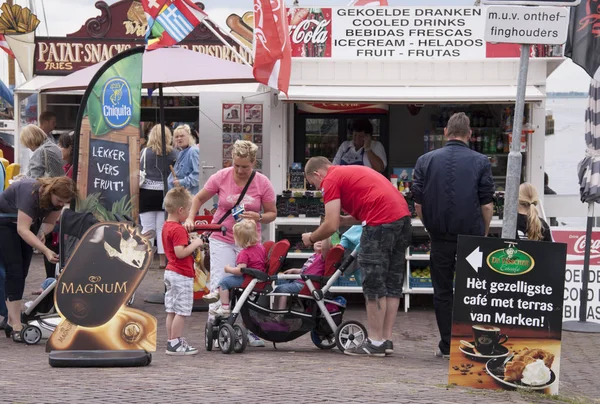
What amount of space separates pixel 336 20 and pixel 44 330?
516cm

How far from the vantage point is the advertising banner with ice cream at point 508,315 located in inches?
272

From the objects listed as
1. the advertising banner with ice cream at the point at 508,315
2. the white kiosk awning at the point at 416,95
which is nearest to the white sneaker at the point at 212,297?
the advertising banner with ice cream at the point at 508,315

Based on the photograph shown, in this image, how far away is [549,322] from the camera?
22.8ft

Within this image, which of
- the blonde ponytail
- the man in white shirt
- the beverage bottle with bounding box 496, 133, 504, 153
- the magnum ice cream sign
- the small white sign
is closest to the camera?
the small white sign

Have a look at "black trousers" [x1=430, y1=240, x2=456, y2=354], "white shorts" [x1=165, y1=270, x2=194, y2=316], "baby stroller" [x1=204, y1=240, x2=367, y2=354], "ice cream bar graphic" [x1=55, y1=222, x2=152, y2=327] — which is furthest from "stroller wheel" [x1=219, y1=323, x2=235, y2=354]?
"black trousers" [x1=430, y1=240, x2=456, y2=354]

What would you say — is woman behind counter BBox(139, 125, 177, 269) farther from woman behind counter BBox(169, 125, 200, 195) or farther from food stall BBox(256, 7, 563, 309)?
food stall BBox(256, 7, 563, 309)

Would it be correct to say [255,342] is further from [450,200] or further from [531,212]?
[531,212]

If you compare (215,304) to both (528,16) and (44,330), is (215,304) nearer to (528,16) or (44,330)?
(44,330)

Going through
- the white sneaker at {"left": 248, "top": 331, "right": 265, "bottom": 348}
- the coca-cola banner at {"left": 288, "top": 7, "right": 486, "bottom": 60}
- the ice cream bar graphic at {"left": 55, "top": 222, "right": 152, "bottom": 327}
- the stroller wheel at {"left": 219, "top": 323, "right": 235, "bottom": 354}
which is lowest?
the white sneaker at {"left": 248, "top": 331, "right": 265, "bottom": 348}

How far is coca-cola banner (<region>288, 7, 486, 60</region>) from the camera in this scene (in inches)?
484

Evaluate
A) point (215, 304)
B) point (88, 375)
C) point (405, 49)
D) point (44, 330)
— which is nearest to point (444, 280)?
point (215, 304)

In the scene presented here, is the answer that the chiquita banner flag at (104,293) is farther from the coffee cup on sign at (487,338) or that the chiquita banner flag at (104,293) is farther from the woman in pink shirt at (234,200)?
the coffee cup on sign at (487,338)

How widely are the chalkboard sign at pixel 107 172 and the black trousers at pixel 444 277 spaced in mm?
2552

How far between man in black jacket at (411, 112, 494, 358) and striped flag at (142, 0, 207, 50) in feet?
16.2
